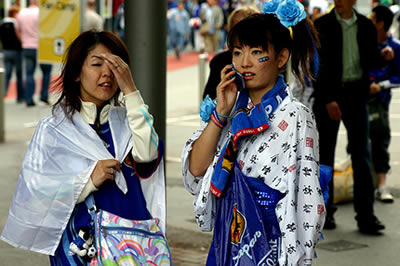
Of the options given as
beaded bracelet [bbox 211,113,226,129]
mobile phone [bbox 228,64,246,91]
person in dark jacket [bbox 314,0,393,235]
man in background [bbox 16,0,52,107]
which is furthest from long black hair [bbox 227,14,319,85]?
man in background [bbox 16,0,52,107]

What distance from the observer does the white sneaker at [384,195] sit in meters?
8.88

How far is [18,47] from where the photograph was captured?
17812 mm

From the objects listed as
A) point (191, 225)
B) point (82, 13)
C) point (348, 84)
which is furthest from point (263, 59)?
point (82, 13)

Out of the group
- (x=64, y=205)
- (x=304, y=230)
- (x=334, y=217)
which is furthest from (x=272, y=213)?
(x=334, y=217)

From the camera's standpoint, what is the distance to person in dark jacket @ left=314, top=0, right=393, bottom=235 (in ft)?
23.8

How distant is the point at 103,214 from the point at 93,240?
0.13 metres

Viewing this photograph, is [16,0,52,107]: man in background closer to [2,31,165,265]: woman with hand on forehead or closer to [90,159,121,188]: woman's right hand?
[2,31,165,265]: woman with hand on forehead

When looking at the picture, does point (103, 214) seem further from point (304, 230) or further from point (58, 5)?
point (58, 5)

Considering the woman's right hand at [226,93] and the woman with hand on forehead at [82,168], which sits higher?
the woman's right hand at [226,93]

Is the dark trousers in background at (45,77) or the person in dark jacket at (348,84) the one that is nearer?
the person in dark jacket at (348,84)

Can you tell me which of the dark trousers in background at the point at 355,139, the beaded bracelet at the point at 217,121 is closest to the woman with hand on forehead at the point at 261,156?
the beaded bracelet at the point at 217,121

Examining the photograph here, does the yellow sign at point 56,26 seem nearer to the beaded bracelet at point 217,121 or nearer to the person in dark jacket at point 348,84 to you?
the person in dark jacket at point 348,84

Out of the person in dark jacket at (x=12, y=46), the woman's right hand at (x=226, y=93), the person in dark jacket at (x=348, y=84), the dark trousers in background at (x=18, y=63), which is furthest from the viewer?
the dark trousers in background at (x=18, y=63)

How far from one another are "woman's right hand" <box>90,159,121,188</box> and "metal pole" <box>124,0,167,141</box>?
11.1 feet
